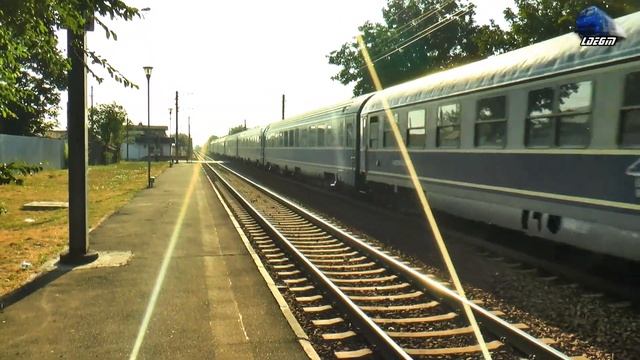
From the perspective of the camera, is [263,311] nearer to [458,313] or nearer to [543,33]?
[458,313]

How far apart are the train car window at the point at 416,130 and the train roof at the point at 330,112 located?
4506 millimetres

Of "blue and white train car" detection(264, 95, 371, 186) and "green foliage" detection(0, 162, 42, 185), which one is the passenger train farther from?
"green foliage" detection(0, 162, 42, 185)

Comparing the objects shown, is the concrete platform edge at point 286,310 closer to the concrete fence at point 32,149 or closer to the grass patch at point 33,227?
the grass patch at point 33,227

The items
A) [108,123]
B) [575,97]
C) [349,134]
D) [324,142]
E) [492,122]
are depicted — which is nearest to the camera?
[575,97]

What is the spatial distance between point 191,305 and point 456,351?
10.2 feet

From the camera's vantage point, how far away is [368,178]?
15.8 metres

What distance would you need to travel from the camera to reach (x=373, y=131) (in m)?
15.3

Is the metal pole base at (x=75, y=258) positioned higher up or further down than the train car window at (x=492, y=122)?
further down

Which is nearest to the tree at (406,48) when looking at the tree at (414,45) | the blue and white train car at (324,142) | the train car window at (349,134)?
the tree at (414,45)

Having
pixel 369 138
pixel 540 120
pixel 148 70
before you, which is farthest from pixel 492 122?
pixel 148 70

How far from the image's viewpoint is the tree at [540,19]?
23344 millimetres

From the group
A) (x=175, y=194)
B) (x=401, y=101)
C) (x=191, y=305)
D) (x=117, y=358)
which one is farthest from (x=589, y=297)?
(x=175, y=194)

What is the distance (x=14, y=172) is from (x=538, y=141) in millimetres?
6726

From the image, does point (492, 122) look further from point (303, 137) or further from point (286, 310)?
point (303, 137)
